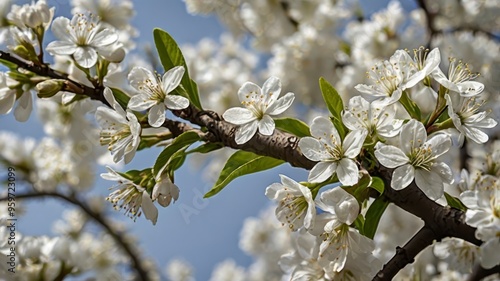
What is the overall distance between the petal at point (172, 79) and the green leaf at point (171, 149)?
0.09m

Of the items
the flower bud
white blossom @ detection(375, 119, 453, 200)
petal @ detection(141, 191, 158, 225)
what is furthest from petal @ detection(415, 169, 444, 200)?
the flower bud

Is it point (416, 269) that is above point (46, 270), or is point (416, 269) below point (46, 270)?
below

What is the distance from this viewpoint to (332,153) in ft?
3.29

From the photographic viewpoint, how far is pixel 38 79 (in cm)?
123

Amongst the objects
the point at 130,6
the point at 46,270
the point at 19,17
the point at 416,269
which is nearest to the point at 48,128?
the point at 130,6

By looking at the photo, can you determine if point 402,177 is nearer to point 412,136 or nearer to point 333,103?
point 412,136

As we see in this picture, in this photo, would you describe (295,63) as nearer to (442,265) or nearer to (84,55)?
(442,265)

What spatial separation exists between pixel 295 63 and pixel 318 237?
2.12 metres

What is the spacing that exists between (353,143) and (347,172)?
5 cm

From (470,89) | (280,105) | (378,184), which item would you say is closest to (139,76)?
(280,105)

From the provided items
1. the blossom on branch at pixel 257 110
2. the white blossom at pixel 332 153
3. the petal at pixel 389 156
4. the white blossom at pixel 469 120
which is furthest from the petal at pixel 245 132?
the white blossom at pixel 469 120

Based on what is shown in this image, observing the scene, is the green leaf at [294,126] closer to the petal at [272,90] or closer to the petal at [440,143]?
the petal at [272,90]

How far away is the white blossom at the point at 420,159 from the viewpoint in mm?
983

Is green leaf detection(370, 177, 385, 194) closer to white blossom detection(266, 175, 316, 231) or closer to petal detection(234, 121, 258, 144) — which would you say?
white blossom detection(266, 175, 316, 231)
